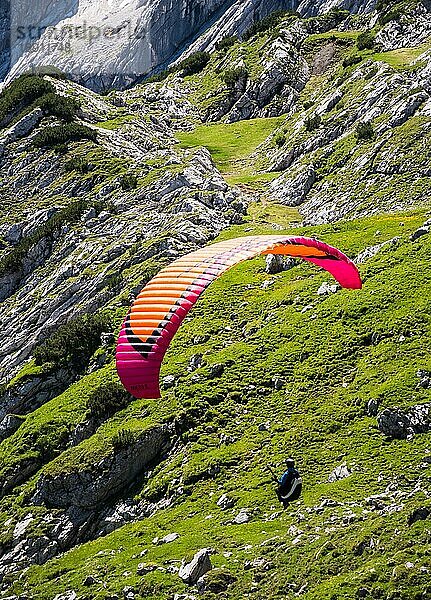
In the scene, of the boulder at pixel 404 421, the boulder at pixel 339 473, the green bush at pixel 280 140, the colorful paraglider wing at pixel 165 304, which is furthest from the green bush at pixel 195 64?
the boulder at pixel 339 473

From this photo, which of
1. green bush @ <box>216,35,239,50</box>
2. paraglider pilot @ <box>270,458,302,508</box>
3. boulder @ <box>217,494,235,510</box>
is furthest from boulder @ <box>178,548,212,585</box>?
green bush @ <box>216,35,239,50</box>

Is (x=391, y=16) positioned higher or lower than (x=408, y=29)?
higher

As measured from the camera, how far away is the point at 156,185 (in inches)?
1617

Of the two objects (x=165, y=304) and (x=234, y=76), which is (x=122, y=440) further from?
(x=234, y=76)

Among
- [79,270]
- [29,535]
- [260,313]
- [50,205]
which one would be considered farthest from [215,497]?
[50,205]

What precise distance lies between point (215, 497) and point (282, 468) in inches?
77.1

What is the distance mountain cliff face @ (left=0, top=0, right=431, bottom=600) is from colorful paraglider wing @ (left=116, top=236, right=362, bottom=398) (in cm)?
432

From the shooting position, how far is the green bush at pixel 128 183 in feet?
137

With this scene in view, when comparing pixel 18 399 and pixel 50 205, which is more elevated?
pixel 50 205

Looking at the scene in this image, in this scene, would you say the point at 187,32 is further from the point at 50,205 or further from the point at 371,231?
the point at 371,231

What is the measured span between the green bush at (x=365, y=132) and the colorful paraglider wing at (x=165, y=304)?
2573 centimetres

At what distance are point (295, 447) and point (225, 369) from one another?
5203 millimetres

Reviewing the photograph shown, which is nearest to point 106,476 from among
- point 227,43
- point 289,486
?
point 289,486

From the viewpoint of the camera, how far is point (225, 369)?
76.9ft
